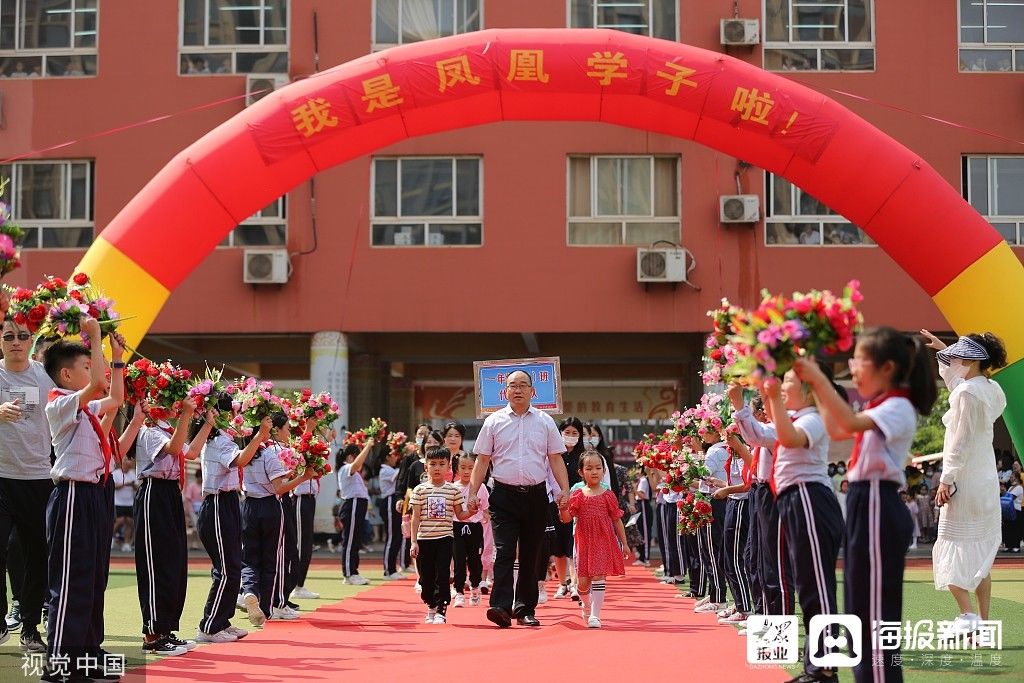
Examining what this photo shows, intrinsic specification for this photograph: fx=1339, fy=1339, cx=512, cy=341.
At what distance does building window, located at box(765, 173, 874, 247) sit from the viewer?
22.9 m

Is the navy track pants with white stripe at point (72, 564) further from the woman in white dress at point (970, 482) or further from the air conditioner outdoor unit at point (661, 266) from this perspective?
the air conditioner outdoor unit at point (661, 266)

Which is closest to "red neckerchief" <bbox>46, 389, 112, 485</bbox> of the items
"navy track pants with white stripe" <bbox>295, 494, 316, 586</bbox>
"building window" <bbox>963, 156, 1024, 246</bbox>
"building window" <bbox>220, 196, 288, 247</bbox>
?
"navy track pants with white stripe" <bbox>295, 494, 316, 586</bbox>

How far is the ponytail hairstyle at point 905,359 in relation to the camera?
5383mm

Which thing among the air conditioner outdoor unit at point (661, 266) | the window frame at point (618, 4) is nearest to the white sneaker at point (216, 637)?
the air conditioner outdoor unit at point (661, 266)

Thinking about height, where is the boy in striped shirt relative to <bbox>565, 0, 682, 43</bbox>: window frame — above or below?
below

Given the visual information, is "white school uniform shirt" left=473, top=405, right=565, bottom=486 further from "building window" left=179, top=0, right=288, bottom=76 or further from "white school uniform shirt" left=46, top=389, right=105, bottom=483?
"building window" left=179, top=0, right=288, bottom=76

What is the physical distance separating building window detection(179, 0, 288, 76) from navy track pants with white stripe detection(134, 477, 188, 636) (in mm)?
15820

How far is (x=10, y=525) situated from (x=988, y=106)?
19335mm

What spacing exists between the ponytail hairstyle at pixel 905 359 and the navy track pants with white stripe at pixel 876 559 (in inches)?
15.1

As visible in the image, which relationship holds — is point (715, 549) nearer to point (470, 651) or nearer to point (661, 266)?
point (470, 651)

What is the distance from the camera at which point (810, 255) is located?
22891 millimetres

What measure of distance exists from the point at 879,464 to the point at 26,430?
5221mm

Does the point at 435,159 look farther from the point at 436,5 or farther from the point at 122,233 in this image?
the point at 122,233

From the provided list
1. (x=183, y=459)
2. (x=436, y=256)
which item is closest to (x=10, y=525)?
(x=183, y=459)
